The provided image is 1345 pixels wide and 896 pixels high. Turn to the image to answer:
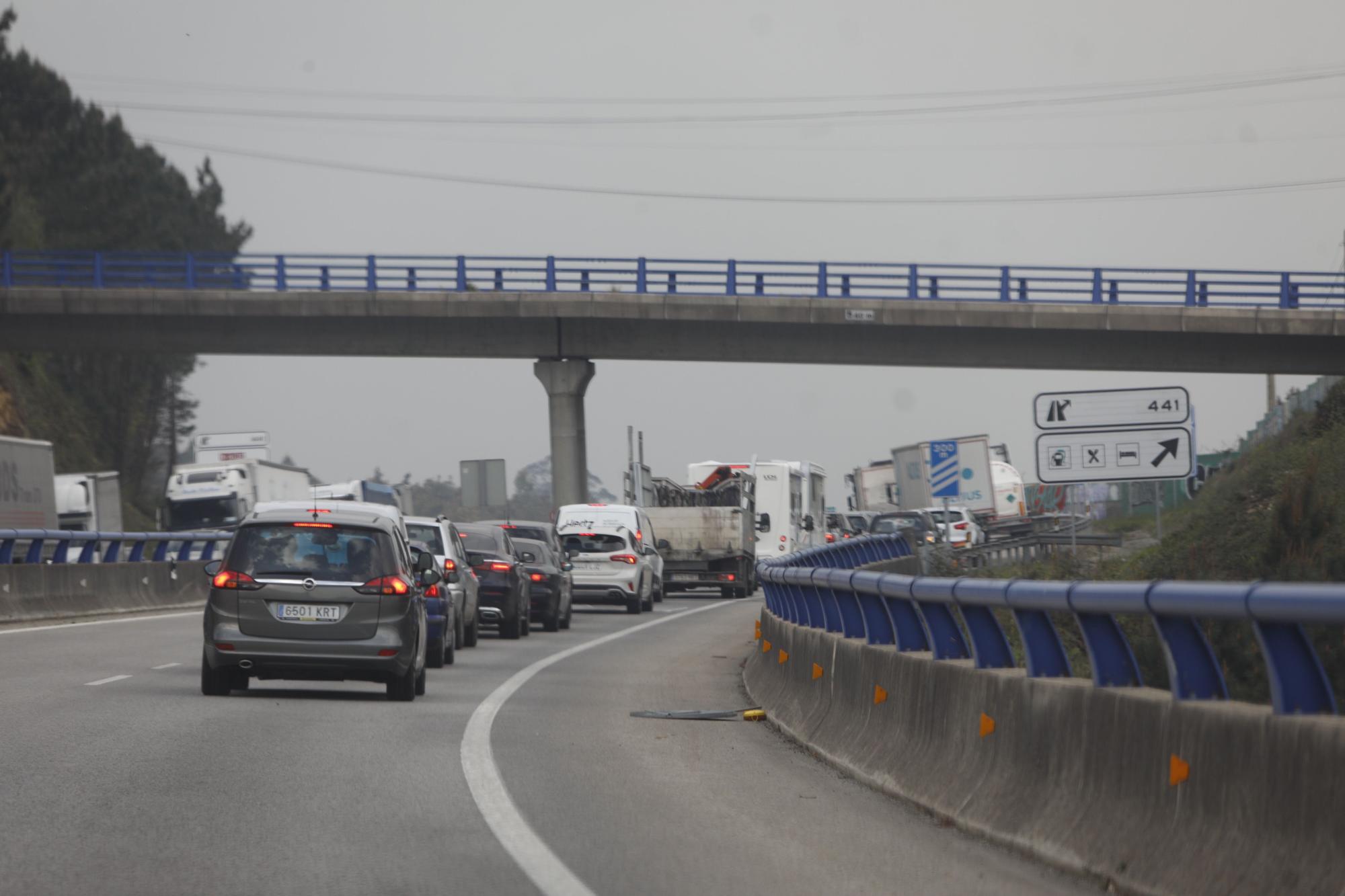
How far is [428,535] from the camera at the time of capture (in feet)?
76.6

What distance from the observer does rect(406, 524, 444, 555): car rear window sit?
2322cm

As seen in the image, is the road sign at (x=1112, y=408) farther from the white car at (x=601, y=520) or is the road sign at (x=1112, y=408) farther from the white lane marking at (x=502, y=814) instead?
the white car at (x=601, y=520)

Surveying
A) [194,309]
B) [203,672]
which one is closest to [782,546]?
[194,309]

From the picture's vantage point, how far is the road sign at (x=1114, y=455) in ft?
66.6

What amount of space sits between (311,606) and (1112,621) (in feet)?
31.7

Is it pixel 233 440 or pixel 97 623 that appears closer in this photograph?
pixel 97 623

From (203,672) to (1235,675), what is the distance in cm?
832

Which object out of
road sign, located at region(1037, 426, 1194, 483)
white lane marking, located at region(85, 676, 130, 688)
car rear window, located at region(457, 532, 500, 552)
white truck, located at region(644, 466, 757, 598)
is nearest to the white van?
white truck, located at region(644, 466, 757, 598)

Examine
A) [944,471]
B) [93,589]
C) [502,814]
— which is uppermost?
[944,471]

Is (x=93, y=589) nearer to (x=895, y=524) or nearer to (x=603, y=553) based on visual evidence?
(x=603, y=553)

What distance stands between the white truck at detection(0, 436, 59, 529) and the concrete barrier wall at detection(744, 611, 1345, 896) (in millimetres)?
33925

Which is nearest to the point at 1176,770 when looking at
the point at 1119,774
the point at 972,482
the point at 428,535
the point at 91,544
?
the point at 1119,774

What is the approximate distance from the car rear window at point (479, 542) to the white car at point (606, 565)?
30.7ft

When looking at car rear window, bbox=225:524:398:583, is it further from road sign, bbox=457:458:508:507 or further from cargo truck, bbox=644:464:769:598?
road sign, bbox=457:458:508:507
